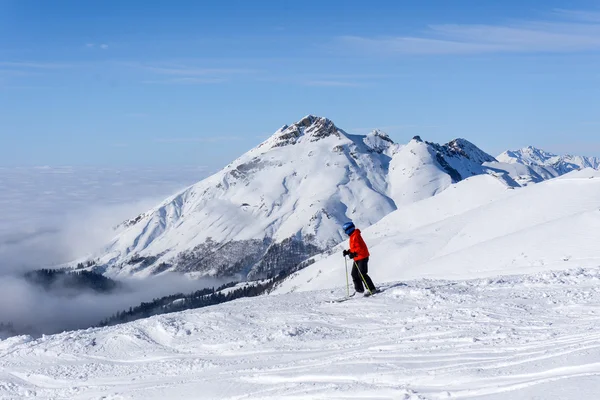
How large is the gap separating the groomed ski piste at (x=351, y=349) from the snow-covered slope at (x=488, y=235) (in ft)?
38.1

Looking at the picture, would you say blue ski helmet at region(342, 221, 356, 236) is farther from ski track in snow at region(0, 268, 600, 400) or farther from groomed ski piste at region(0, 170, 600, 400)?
ski track in snow at region(0, 268, 600, 400)

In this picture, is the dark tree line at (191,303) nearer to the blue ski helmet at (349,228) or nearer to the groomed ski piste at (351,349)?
the blue ski helmet at (349,228)

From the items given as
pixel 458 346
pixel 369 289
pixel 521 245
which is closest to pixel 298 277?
pixel 521 245

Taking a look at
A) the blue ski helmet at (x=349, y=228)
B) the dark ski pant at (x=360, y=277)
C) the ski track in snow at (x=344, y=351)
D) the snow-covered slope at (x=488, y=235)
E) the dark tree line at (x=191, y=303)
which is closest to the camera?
the ski track in snow at (x=344, y=351)

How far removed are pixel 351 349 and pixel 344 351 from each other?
19 cm

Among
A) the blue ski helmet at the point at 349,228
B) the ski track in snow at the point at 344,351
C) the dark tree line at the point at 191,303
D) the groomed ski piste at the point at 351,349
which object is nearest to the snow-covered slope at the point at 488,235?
the groomed ski piste at the point at 351,349

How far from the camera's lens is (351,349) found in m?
13.1

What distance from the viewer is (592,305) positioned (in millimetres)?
16312

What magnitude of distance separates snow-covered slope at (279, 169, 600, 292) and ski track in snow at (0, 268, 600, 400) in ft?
Result: 43.5

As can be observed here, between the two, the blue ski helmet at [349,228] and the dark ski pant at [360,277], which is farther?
the blue ski helmet at [349,228]

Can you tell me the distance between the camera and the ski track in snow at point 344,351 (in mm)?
9898

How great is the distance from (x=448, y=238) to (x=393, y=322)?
50.4 metres

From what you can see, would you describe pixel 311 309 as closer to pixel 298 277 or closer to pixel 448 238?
pixel 448 238

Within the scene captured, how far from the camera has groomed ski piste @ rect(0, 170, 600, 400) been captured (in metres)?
9.95
